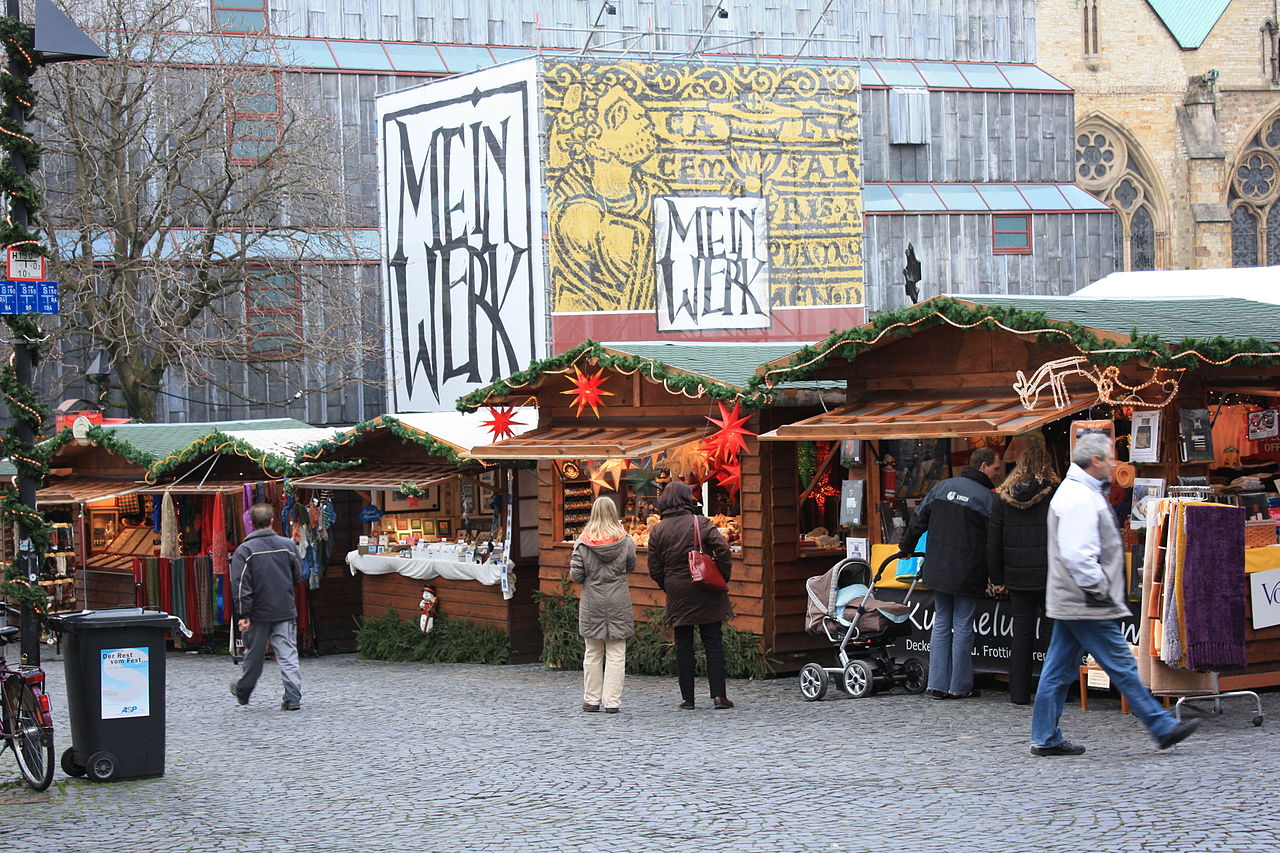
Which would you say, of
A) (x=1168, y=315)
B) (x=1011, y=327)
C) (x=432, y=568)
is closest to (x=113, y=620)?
(x=1011, y=327)

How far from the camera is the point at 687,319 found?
32188 mm

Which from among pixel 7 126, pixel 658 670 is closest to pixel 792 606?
pixel 658 670

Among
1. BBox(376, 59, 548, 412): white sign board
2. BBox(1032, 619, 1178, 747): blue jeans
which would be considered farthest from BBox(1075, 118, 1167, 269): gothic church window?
BBox(1032, 619, 1178, 747): blue jeans

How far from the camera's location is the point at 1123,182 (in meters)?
47.2

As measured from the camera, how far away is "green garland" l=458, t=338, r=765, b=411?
1320 cm

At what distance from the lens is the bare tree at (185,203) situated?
27.4 m

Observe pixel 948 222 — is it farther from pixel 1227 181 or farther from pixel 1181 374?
pixel 1181 374

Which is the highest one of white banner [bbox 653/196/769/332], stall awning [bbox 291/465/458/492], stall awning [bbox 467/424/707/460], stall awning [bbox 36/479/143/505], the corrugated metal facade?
the corrugated metal facade

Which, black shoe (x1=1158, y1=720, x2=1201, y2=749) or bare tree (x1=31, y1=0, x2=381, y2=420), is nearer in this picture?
black shoe (x1=1158, y1=720, x2=1201, y2=749)

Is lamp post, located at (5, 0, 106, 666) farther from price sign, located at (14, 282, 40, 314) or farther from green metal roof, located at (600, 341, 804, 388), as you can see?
green metal roof, located at (600, 341, 804, 388)

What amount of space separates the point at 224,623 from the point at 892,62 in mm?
26346

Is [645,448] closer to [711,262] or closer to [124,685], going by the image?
[124,685]

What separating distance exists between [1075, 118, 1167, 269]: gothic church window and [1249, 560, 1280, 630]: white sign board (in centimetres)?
3802

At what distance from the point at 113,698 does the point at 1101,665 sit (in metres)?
5.71
